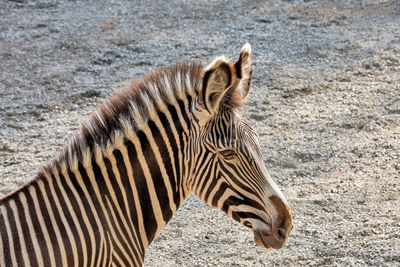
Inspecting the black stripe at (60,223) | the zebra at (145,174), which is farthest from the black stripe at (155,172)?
the black stripe at (60,223)

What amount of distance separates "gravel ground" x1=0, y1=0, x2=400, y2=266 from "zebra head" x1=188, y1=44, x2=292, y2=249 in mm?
2090

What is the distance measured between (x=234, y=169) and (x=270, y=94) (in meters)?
5.31

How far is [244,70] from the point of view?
385 centimetres

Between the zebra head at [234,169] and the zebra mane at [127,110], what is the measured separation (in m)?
0.22

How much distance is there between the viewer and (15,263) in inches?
126

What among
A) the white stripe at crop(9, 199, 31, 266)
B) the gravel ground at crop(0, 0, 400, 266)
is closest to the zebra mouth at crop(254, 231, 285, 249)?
the white stripe at crop(9, 199, 31, 266)

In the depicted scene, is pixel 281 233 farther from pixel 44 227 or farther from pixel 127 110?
pixel 44 227

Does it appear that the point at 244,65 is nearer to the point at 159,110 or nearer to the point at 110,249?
the point at 159,110

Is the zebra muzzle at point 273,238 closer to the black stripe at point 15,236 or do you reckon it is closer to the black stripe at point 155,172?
the black stripe at point 155,172

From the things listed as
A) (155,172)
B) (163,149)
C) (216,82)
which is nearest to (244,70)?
(216,82)

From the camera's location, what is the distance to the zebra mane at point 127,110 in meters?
3.45

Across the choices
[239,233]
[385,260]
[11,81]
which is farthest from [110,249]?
[11,81]

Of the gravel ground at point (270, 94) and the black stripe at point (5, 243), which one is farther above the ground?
the black stripe at point (5, 243)

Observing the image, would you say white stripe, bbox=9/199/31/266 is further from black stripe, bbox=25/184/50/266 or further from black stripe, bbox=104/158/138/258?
black stripe, bbox=104/158/138/258
